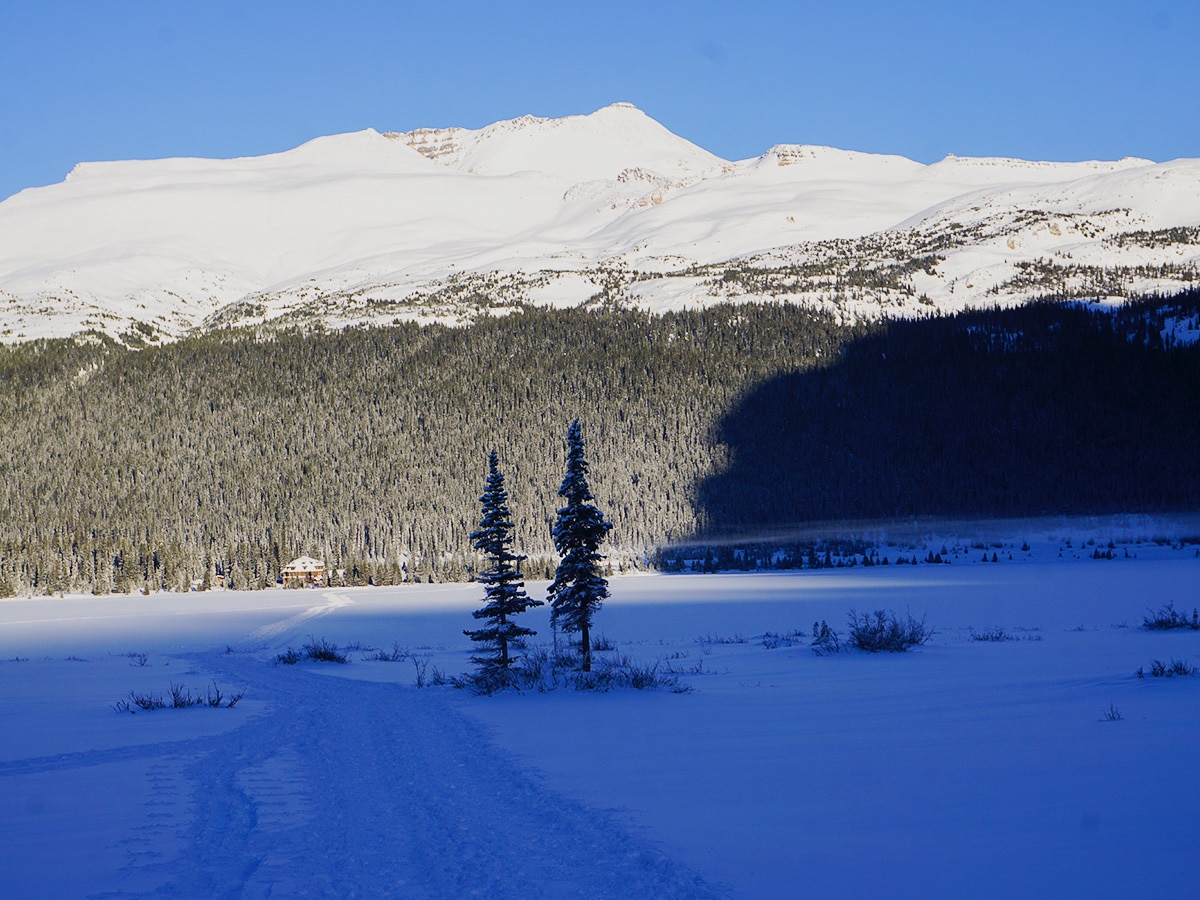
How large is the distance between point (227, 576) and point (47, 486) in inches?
1359

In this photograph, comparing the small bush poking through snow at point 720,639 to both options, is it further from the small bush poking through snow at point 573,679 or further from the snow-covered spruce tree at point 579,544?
the snow-covered spruce tree at point 579,544

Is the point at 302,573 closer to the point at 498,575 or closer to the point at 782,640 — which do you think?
the point at 782,640

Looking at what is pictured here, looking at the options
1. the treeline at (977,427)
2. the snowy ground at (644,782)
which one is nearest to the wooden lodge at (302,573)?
the treeline at (977,427)

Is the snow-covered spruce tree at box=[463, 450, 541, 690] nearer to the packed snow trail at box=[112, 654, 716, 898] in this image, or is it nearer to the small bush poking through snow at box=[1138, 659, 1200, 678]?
the packed snow trail at box=[112, 654, 716, 898]

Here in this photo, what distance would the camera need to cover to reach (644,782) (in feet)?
29.8

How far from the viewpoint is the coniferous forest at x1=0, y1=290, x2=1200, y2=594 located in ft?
337

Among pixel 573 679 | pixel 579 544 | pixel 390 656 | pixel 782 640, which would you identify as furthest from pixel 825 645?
pixel 390 656

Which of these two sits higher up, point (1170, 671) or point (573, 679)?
point (1170, 671)

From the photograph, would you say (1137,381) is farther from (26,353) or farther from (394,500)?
(26,353)

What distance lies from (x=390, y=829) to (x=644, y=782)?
2.47m

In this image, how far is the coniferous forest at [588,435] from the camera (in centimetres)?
10275

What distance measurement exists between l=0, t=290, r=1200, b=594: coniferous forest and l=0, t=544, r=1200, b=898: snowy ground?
75150 mm

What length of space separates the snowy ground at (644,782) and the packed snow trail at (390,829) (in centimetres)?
3

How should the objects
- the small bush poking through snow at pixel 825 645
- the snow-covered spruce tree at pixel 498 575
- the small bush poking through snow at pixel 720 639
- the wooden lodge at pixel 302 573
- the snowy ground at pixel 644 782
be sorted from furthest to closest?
the wooden lodge at pixel 302 573, the small bush poking through snow at pixel 720 639, the small bush poking through snow at pixel 825 645, the snow-covered spruce tree at pixel 498 575, the snowy ground at pixel 644 782
